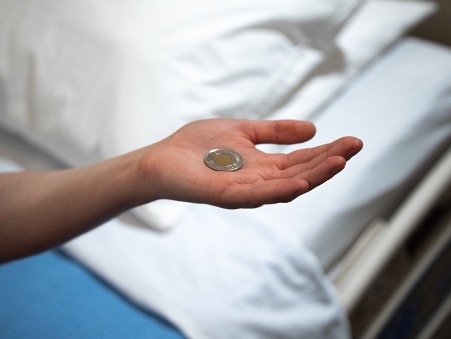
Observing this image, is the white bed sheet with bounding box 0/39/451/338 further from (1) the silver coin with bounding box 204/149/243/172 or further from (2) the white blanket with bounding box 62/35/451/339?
(1) the silver coin with bounding box 204/149/243/172

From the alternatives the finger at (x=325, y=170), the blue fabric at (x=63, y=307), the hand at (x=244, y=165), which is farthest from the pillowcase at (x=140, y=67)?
the finger at (x=325, y=170)

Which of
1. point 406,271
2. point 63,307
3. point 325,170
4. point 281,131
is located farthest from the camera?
point 406,271

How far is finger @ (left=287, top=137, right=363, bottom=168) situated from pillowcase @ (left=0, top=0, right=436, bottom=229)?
33 centimetres

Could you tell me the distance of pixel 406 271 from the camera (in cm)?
103

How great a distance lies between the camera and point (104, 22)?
87 cm

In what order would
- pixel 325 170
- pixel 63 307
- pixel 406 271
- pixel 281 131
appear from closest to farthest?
pixel 325 170
pixel 281 131
pixel 63 307
pixel 406 271

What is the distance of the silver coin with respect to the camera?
21.4 inches

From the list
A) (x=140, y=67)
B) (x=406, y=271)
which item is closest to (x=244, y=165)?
(x=140, y=67)

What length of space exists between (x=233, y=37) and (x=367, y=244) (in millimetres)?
385

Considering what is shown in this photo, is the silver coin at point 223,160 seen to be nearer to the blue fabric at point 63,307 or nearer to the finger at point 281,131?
the finger at point 281,131

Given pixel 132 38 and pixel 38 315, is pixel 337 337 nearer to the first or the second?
pixel 38 315

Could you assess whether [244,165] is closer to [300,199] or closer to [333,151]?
[333,151]

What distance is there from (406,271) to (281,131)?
1.79ft

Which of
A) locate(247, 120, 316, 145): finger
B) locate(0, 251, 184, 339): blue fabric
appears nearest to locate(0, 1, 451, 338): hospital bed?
locate(0, 251, 184, 339): blue fabric
